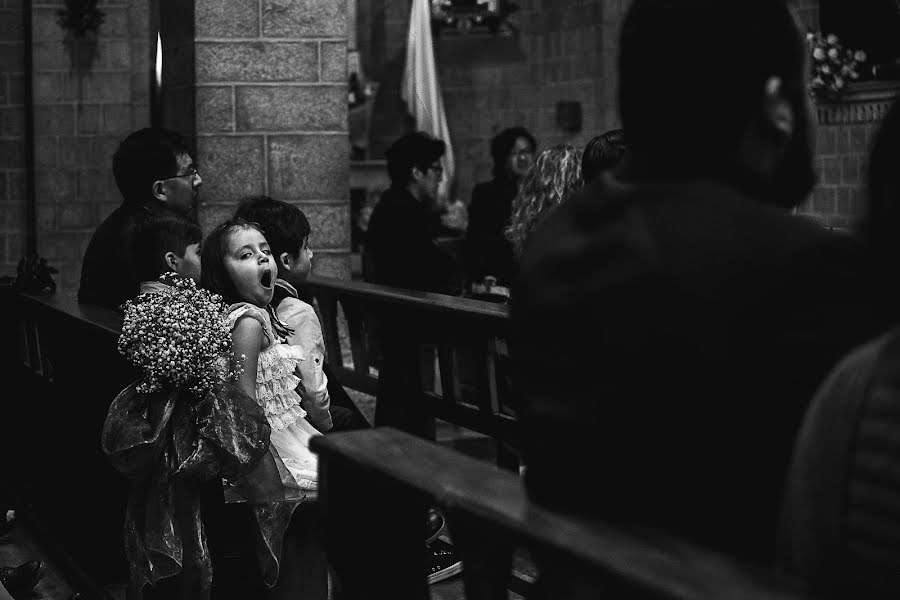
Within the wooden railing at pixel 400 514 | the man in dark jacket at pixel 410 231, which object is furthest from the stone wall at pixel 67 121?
the wooden railing at pixel 400 514

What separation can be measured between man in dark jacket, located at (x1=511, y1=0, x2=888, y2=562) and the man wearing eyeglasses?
133 inches

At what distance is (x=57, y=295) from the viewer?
5812 millimetres

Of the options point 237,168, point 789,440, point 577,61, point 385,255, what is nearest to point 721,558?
point 789,440

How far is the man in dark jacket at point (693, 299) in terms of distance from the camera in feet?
5.80

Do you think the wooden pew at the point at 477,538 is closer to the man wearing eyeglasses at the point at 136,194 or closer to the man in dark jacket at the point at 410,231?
the man wearing eyeglasses at the point at 136,194

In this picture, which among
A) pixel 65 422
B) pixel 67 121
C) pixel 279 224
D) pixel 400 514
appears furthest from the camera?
pixel 67 121

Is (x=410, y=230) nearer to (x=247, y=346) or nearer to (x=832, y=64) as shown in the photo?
(x=247, y=346)

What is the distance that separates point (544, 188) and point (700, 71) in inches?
124

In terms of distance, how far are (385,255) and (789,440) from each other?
212 inches

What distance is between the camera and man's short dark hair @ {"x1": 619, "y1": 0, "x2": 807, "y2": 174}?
1.87 metres

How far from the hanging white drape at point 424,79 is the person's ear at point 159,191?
35.6 ft

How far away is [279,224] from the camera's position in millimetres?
4730

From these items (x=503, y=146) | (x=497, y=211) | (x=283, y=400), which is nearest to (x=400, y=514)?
(x=283, y=400)

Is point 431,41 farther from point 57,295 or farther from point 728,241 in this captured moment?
point 728,241
